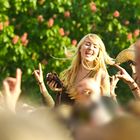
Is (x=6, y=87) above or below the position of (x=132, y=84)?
above

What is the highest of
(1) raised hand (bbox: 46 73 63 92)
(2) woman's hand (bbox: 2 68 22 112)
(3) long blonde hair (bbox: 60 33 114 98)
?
(2) woman's hand (bbox: 2 68 22 112)

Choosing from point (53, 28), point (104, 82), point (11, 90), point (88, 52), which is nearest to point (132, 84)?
point (104, 82)

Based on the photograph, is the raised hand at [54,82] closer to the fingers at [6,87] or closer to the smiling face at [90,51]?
the smiling face at [90,51]

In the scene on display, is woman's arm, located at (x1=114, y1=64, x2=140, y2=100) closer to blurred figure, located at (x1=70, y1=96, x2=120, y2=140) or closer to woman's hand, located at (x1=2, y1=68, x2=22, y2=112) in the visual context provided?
woman's hand, located at (x1=2, y1=68, x2=22, y2=112)

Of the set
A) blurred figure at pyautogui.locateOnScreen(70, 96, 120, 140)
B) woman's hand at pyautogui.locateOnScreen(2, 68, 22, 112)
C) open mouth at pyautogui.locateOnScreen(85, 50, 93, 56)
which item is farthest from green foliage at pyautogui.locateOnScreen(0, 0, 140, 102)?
blurred figure at pyautogui.locateOnScreen(70, 96, 120, 140)

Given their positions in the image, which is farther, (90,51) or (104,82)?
(90,51)

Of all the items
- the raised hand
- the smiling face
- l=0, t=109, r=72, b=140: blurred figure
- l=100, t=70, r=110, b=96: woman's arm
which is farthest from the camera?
Result: the smiling face

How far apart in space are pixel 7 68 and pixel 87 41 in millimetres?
5135

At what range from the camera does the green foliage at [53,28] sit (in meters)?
11.5

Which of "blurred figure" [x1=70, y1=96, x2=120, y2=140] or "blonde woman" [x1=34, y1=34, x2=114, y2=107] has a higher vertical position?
"blurred figure" [x1=70, y1=96, x2=120, y2=140]

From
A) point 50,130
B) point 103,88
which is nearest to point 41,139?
point 50,130

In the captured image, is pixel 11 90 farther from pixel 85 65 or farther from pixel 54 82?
pixel 85 65

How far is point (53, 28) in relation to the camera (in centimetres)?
1176

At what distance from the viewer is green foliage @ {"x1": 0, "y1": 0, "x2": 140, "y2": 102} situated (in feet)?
37.8
